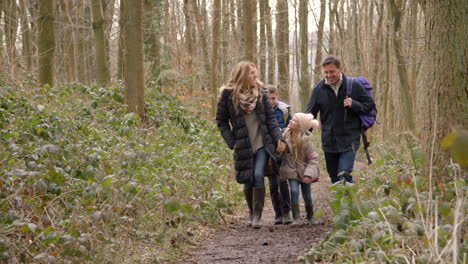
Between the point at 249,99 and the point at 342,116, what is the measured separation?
1285mm

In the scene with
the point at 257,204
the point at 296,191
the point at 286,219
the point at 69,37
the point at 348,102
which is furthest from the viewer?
the point at 69,37

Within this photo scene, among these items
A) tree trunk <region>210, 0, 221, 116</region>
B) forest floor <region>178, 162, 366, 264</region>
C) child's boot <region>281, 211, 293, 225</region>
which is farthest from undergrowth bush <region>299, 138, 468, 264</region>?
tree trunk <region>210, 0, 221, 116</region>

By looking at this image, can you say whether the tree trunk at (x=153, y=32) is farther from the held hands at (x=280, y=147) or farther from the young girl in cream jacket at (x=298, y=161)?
the held hands at (x=280, y=147)

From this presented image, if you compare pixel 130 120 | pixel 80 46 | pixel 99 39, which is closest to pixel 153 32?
pixel 99 39

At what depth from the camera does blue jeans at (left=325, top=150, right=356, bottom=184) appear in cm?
709

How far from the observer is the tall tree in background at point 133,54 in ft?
34.3

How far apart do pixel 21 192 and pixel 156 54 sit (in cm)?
1125

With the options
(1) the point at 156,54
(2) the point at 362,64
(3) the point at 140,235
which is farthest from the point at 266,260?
(2) the point at 362,64

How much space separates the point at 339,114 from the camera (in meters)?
7.21

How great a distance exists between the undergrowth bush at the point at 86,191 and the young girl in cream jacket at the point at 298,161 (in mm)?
1079

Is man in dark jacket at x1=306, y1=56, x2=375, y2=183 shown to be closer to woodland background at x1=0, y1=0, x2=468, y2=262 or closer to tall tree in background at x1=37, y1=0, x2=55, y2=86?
woodland background at x1=0, y1=0, x2=468, y2=262

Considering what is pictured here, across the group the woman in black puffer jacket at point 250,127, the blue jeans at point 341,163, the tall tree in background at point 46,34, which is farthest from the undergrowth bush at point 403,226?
the tall tree in background at point 46,34

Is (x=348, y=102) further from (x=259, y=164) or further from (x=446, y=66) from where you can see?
(x=446, y=66)

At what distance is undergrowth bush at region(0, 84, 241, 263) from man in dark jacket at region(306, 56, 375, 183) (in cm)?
169
